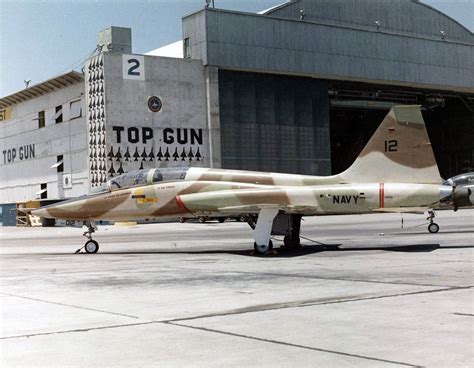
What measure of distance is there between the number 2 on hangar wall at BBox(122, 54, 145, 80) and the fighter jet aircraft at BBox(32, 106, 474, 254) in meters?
38.0

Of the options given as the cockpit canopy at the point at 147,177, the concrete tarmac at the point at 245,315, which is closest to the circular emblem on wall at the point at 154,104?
the cockpit canopy at the point at 147,177

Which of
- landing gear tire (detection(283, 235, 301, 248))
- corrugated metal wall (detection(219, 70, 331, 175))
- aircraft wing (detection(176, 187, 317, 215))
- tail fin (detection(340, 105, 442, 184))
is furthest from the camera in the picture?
corrugated metal wall (detection(219, 70, 331, 175))

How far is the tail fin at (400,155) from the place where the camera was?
17.9 meters

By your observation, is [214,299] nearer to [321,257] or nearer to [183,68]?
[321,257]

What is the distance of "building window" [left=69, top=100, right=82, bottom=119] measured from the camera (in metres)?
60.7

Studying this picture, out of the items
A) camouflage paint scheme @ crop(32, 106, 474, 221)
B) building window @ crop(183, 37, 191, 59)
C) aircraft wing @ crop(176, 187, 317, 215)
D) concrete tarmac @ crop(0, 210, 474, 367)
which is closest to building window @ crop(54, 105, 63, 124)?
building window @ crop(183, 37, 191, 59)

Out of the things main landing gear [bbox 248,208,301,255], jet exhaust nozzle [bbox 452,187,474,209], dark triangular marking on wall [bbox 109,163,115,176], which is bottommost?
main landing gear [bbox 248,208,301,255]

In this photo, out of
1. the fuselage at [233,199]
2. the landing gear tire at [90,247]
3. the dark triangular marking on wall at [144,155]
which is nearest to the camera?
the fuselage at [233,199]

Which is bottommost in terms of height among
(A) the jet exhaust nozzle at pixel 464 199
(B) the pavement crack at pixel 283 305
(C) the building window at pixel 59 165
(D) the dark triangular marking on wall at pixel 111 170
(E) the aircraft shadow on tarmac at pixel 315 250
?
(E) the aircraft shadow on tarmac at pixel 315 250

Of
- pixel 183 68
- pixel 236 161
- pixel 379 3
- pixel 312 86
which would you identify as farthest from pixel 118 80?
pixel 379 3

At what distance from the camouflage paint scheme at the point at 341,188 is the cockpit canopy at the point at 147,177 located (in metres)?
0.13

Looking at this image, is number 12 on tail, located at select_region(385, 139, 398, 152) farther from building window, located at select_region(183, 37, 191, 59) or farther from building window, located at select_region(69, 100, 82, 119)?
building window, located at select_region(69, 100, 82, 119)

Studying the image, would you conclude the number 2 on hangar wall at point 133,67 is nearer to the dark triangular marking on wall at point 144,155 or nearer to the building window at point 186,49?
the building window at point 186,49

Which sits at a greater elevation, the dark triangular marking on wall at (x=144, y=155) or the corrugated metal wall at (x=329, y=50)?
the corrugated metal wall at (x=329, y=50)
